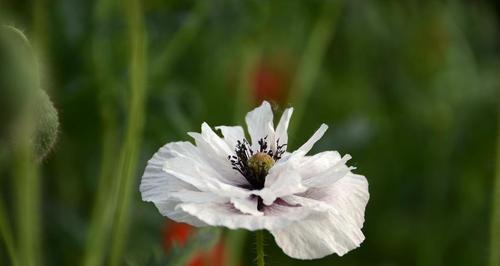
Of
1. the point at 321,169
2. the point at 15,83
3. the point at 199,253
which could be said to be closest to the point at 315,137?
the point at 321,169

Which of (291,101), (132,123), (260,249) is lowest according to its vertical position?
(260,249)

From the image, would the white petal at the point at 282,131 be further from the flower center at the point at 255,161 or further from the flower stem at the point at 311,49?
the flower stem at the point at 311,49

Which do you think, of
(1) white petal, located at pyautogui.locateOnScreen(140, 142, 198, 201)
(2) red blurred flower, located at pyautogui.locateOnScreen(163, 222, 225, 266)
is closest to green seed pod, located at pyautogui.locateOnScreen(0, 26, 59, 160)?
(1) white petal, located at pyautogui.locateOnScreen(140, 142, 198, 201)

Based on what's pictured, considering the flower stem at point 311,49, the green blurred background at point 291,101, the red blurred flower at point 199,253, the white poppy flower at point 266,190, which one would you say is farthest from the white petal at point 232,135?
the flower stem at point 311,49

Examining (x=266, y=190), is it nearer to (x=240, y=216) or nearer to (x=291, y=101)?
(x=240, y=216)

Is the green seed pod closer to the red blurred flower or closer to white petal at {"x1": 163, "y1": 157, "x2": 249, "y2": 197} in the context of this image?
white petal at {"x1": 163, "y1": 157, "x2": 249, "y2": 197}

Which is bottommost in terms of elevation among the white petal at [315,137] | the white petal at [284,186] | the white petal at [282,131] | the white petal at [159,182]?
the white petal at [284,186]
